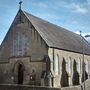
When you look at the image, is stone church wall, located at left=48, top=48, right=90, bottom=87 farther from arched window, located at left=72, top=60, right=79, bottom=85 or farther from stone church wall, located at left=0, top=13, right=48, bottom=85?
stone church wall, located at left=0, top=13, right=48, bottom=85

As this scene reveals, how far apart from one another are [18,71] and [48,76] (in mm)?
7608

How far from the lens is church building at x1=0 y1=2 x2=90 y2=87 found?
39250mm

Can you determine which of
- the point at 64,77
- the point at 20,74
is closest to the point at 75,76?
the point at 64,77

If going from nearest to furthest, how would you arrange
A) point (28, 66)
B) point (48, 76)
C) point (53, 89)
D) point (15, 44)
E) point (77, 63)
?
point (53, 89)
point (48, 76)
point (28, 66)
point (15, 44)
point (77, 63)

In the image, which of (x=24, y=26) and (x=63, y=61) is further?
(x=63, y=61)

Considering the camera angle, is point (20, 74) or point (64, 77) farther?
point (64, 77)

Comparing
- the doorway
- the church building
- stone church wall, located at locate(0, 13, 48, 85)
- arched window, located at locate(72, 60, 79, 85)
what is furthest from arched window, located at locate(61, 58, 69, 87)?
the doorway

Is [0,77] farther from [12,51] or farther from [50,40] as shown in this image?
[50,40]

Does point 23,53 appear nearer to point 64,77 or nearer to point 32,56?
point 32,56

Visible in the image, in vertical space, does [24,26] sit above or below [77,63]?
above

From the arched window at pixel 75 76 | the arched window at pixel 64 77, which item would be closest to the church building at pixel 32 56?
the arched window at pixel 64 77

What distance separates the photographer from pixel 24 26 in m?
42.6

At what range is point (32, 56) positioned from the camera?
40750mm

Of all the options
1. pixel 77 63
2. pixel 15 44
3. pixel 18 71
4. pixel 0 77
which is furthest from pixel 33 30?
pixel 77 63
